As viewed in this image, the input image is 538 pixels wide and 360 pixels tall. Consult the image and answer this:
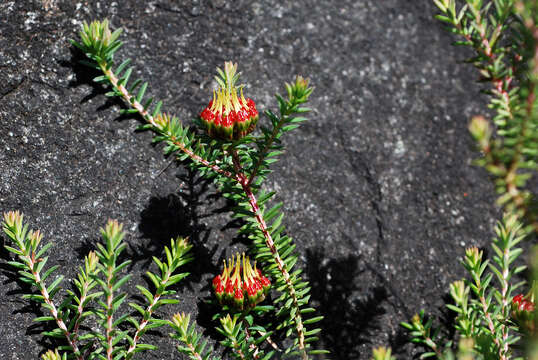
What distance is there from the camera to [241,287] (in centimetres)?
138

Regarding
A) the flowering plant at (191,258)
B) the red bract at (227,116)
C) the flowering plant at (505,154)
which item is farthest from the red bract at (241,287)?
the flowering plant at (505,154)

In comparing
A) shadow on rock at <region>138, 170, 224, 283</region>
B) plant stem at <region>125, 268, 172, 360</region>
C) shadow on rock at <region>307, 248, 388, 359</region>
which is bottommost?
shadow on rock at <region>307, 248, 388, 359</region>

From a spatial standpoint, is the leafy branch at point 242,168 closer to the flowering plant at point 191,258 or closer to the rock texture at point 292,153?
the flowering plant at point 191,258

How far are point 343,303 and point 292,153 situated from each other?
497 millimetres

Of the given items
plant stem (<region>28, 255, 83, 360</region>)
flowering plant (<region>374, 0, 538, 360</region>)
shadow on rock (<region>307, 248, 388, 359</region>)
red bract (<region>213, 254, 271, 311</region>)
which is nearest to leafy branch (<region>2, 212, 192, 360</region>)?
plant stem (<region>28, 255, 83, 360</region>)

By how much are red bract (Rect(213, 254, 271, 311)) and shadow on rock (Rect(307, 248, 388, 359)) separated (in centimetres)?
35

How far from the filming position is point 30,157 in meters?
1.56

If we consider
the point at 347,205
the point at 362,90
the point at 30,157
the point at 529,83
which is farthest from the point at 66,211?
the point at 529,83

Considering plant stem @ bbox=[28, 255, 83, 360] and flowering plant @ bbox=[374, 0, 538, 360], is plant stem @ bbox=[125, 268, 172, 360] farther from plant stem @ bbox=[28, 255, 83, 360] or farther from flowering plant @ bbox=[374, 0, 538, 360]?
flowering plant @ bbox=[374, 0, 538, 360]

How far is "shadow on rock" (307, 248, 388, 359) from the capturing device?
5.57 ft

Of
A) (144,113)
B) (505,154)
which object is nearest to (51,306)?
(144,113)

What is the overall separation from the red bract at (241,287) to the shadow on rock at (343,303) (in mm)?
348

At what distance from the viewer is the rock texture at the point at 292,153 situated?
1.57 m

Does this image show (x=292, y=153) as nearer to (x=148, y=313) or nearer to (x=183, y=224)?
(x=183, y=224)
